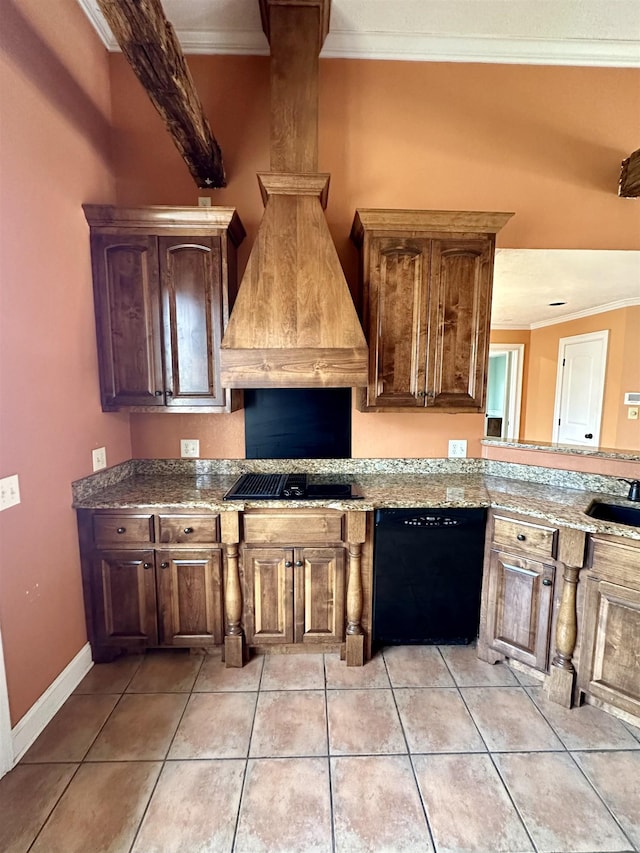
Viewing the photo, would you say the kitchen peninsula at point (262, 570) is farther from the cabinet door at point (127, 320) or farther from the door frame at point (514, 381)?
the door frame at point (514, 381)

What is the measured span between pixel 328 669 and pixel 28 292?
2.32 metres

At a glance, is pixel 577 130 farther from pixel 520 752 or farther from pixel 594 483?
pixel 520 752

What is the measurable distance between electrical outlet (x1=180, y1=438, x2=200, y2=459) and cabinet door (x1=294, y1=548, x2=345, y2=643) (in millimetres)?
997

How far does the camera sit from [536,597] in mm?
1875

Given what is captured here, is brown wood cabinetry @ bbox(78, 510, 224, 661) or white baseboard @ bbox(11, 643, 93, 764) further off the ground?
brown wood cabinetry @ bbox(78, 510, 224, 661)

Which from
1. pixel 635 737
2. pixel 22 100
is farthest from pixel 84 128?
pixel 635 737

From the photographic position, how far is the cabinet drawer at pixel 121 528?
1.97 metres

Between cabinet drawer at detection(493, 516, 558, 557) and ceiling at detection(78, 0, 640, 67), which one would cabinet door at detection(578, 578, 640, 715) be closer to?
cabinet drawer at detection(493, 516, 558, 557)

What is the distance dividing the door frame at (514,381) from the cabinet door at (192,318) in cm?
537

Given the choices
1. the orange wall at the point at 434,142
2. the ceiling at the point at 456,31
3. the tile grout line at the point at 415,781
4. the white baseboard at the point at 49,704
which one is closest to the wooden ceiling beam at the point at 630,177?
the orange wall at the point at 434,142

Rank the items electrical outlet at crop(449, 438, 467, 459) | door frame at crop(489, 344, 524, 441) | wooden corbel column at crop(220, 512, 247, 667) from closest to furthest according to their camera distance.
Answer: wooden corbel column at crop(220, 512, 247, 667)
electrical outlet at crop(449, 438, 467, 459)
door frame at crop(489, 344, 524, 441)

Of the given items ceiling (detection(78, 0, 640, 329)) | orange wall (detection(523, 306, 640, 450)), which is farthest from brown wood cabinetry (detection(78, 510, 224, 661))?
orange wall (detection(523, 306, 640, 450))

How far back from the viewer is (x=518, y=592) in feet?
6.34

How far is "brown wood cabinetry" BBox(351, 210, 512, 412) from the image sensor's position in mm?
2057
